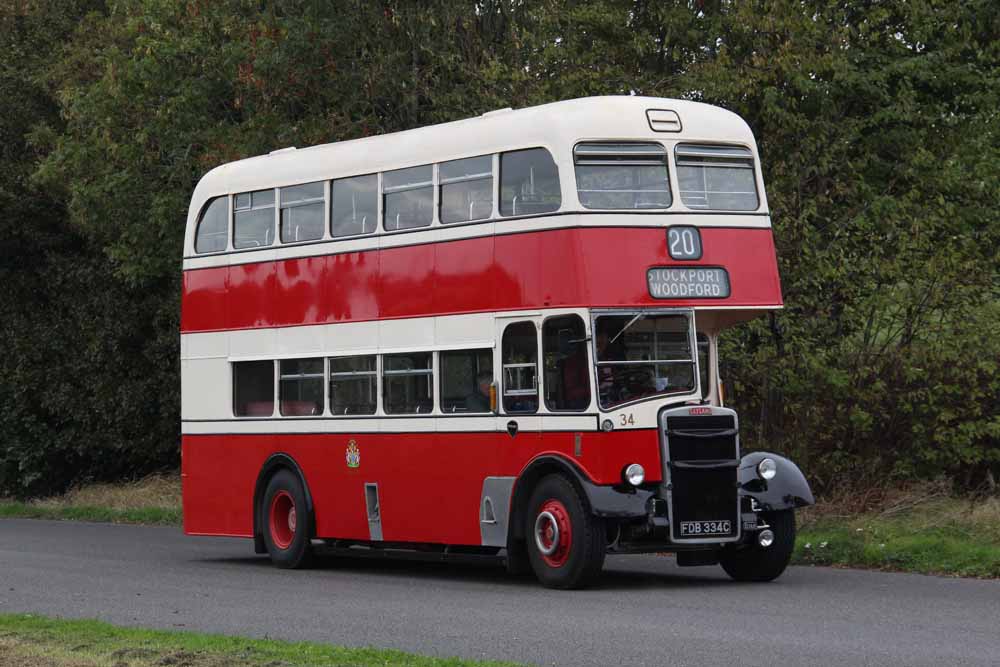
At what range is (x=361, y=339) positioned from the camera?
18688 mm

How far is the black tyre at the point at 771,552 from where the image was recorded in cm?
1647

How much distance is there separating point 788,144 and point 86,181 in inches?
499

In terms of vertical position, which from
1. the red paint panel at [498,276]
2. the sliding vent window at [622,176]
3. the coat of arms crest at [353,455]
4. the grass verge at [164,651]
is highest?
the sliding vent window at [622,176]

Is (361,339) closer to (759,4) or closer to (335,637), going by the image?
(335,637)

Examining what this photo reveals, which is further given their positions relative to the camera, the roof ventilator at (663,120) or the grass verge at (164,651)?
the roof ventilator at (663,120)

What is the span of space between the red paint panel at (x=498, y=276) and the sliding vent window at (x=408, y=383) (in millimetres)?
453

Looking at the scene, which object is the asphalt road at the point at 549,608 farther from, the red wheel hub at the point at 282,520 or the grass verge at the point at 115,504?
the grass verge at the point at 115,504

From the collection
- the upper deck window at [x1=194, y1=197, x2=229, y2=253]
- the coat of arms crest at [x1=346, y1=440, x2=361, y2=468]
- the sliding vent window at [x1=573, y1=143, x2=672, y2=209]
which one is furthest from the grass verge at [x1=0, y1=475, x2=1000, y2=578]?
the upper deck window at [x1=194, y1=197, x2=229, y2=253]

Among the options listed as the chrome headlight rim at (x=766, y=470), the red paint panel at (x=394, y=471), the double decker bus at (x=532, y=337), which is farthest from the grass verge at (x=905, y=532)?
the red paint panel at (x=394, y=471)

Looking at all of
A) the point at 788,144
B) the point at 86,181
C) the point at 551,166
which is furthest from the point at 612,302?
the point at 86,181

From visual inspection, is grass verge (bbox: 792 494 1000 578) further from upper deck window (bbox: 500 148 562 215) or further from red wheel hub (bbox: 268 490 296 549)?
red wheel hub (bbox: 268 490 296 549)

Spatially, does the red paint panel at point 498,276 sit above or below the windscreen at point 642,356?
above

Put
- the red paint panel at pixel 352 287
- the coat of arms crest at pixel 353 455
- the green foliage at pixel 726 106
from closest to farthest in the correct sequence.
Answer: the red paint panel at pixel 352 287 < the coat of arms crest at pixel 353 455 < the green foliage at pixel 726 106

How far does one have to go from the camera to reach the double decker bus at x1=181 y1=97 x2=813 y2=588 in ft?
52.1
